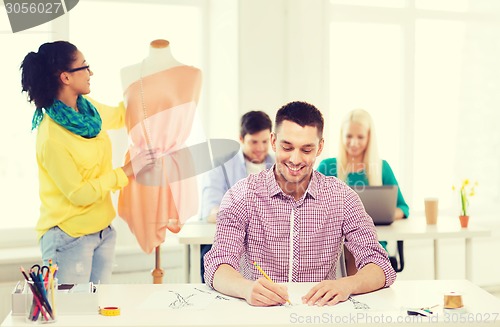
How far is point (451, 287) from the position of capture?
2.36 meters

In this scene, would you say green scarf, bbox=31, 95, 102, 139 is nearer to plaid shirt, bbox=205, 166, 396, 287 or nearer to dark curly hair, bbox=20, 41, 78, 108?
dark curly hair, bbox=20, 41, 78, 108

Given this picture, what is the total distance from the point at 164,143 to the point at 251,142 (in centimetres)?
63

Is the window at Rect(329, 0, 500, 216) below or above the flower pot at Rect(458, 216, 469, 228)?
above

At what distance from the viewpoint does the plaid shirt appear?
241 cm

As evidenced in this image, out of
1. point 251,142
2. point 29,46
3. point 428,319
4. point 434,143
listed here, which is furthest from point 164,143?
point 434,143

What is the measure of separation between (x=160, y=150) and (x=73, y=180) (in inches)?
26.2

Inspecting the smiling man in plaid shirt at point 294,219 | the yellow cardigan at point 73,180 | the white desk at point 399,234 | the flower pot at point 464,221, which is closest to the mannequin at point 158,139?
the white desk at point 399,234

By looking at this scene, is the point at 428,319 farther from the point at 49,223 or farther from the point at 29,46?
the point at 29,46

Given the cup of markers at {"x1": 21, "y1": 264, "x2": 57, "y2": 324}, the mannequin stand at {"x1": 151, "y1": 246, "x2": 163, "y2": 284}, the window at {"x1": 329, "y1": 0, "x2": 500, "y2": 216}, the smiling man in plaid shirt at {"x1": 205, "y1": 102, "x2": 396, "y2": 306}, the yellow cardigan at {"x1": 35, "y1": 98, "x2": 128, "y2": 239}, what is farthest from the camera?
the window at {"x1": 329, "y1": 0, "x2": 500, "y2": 216}

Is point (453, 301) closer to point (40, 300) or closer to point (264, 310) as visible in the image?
point (264, 310)

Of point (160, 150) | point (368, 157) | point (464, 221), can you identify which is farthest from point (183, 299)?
point (464, 221)

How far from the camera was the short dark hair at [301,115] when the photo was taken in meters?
2.39

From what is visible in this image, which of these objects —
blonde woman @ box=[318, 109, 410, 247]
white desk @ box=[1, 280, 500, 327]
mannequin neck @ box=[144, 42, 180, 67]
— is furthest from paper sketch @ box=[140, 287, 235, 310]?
blonde woman @ box=[318, 109, 410, 247]

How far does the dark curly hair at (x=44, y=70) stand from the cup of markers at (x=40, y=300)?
1323mm
